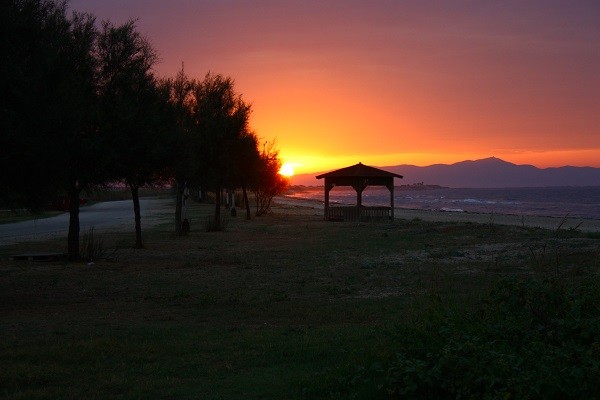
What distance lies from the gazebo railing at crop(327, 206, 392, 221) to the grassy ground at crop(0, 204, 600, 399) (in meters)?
18.4

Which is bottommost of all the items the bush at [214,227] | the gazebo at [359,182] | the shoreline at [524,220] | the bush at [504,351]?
the shoreline at [524,220]

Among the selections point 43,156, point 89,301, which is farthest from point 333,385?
point 43,156

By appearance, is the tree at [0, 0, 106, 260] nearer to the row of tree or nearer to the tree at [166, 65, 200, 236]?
the row of tree

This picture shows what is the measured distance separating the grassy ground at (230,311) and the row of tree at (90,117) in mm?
2369

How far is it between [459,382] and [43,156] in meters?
10.2

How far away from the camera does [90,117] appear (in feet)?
58.5

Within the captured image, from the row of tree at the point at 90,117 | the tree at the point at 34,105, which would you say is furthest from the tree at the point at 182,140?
the tree at the point at 34,105

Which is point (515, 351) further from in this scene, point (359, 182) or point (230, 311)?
point (359, 182)

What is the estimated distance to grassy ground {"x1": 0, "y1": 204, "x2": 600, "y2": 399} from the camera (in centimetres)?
684

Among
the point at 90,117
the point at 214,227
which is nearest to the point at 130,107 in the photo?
the point at 90,117

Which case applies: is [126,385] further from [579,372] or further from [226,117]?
[226,117]

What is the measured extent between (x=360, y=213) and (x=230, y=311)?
3177 cm

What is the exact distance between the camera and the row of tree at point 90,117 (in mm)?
12586

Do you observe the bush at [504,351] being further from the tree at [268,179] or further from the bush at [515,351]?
the tree at [268,179]
